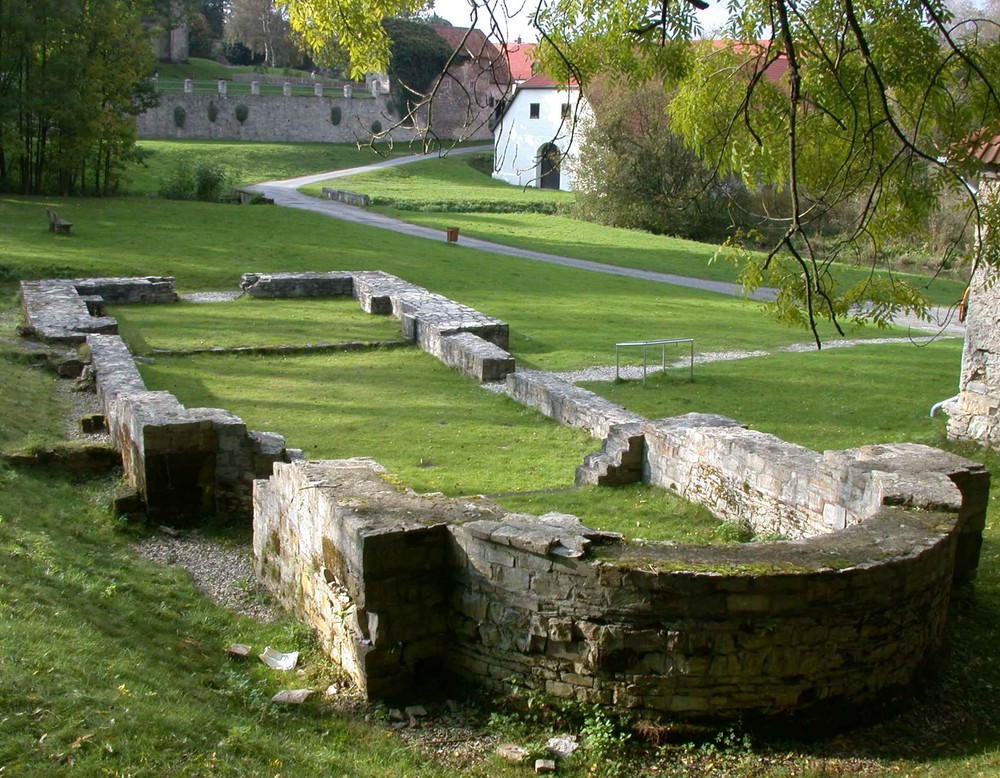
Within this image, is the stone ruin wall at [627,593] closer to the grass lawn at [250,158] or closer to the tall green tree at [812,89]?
the tall green tree at [812,89]

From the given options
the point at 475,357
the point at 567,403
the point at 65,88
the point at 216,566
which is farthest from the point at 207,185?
the point at 216,566

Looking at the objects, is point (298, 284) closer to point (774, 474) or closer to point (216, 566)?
point (216, 566)

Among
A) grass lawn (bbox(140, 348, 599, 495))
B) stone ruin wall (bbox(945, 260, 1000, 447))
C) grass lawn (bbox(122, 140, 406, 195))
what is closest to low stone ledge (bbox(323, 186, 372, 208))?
grass lawn (bbox(122, 140, 406, 195))

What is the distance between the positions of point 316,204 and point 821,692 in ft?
121

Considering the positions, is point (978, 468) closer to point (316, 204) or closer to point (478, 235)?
point (478, 235)

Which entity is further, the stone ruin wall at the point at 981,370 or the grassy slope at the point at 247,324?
the grassy slope at the point at 247,324

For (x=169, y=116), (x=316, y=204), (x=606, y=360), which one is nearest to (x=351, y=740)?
(x=606, y=360)

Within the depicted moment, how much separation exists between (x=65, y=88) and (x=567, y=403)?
80.0ft

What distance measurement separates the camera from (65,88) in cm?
3206

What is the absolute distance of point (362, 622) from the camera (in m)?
6.91

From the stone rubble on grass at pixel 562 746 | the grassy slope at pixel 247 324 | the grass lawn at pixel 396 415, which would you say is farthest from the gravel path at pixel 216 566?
the grassy slope at pixel 247 324

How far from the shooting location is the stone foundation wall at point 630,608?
20.7 ft

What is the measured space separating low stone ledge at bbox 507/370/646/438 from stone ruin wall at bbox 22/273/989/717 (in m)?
4.85

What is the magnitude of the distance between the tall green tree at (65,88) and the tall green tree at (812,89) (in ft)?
88.2
